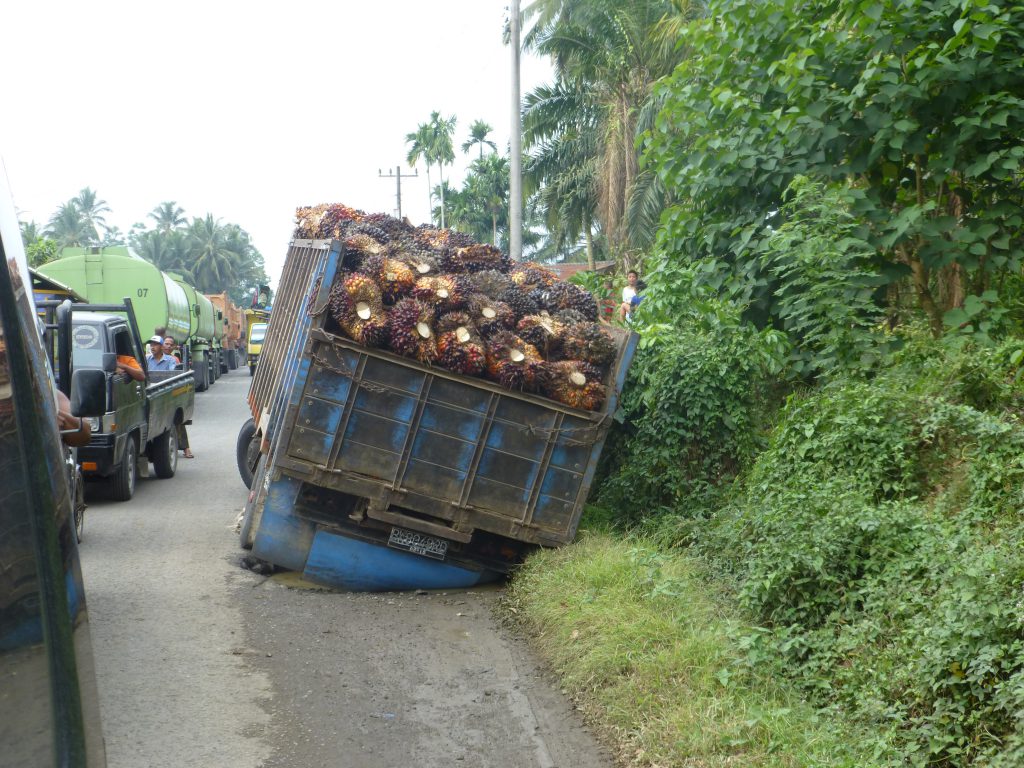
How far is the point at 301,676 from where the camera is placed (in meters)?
6.27

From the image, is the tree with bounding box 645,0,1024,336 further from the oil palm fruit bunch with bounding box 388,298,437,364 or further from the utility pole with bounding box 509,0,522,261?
the utility pole with bounding box 509,0,522,261

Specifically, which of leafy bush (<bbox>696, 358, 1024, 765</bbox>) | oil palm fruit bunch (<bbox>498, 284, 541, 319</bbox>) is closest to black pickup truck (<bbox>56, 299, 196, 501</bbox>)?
oil palm fruit bunch (<bbox>498, 284, 541, 319</bbox>)

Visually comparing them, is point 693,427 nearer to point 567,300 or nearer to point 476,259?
point 567,300

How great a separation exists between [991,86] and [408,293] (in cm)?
467

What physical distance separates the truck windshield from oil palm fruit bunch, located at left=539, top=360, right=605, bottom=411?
625 centimetres

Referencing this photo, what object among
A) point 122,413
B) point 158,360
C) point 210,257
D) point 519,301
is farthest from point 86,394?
point 210,257

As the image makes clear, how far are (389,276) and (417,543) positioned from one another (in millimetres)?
2026

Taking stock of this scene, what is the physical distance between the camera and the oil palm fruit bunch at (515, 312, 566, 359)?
8.34 metres

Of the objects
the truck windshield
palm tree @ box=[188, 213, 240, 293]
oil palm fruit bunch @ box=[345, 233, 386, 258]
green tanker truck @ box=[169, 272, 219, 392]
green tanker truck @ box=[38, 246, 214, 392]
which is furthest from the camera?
palm tree @ box=[188, 213, 240, 293]

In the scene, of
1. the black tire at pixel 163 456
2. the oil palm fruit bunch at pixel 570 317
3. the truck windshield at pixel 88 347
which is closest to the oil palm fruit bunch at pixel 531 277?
the oil palm fruit bunch at pixel 570 317

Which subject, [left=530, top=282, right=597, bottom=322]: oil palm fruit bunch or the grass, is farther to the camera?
[left=530, top=282, right=597, bottom=322]: oil palm fruit bunch

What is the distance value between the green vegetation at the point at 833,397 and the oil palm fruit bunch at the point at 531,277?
1077 millimetres

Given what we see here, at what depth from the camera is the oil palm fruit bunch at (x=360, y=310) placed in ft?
25.6

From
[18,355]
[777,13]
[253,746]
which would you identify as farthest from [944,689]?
[777,13]
